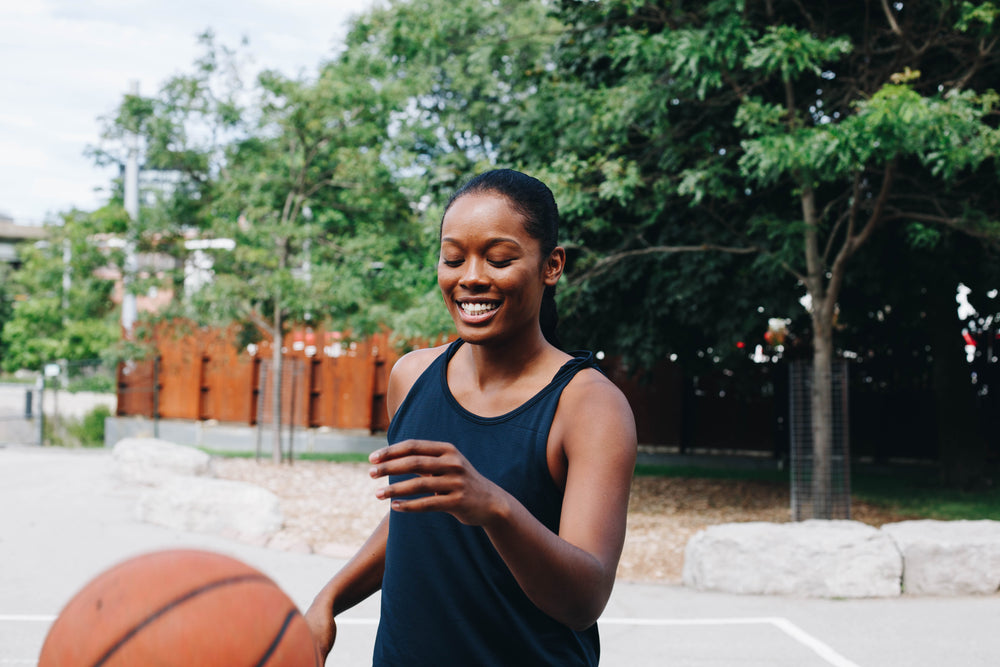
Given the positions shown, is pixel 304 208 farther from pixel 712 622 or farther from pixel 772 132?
pixel 712 622

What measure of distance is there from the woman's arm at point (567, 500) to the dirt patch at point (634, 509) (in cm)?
682

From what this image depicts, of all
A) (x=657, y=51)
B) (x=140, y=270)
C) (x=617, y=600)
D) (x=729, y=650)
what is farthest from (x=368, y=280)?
(x=729, y=650)

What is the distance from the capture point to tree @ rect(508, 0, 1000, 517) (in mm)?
8398

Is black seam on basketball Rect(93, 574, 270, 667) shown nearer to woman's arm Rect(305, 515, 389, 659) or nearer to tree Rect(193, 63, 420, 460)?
woman's arm Rect(305, 515, 389, 659)

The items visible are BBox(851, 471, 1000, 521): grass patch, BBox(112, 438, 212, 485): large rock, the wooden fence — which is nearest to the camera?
BBox(851, 471, 1000, 521): grass patch

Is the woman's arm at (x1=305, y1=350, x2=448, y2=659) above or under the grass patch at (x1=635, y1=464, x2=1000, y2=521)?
above

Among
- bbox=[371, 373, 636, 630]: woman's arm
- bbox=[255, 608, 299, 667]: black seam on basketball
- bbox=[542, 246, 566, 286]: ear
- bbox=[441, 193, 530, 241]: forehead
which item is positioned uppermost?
bbox=[441, 193, 530, 241]: forehead

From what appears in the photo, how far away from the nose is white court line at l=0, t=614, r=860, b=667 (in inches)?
194

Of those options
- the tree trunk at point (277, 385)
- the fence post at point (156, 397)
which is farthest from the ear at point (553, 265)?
the fence post at point (156, 397)

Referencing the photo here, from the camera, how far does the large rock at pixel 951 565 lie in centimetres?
761

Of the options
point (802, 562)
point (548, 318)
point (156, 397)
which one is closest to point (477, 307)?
point (548, 318)

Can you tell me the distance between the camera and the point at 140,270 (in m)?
16.0

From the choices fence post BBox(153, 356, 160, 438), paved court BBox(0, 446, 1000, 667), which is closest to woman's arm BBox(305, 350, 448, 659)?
paved court BBox(0, 446, 1000, 667)

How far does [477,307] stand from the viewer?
6.52 ft
